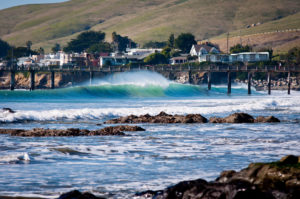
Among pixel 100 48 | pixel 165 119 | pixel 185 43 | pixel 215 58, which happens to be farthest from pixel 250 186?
pixel 100 48

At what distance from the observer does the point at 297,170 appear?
12703 millimetres

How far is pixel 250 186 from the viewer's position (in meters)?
11.7

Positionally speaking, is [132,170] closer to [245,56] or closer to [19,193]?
[19,193]

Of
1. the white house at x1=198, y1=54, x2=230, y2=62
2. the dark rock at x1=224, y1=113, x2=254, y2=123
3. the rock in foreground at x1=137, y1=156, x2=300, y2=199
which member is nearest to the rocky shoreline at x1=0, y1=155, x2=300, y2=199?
the rock in foreground at x1=137, y1=156, x2=300, y2=199

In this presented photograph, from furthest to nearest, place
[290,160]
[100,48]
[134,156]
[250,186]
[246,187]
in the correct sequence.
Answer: [100,48], [134,156], [290,160], [250,186], [246,187]

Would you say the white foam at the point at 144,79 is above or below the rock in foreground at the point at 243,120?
above

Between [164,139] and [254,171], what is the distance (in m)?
11.5

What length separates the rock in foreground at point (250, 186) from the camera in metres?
11.5

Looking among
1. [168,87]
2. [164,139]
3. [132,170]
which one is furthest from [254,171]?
[168,87]

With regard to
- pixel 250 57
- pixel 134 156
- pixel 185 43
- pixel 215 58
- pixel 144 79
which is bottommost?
pixel 134 156

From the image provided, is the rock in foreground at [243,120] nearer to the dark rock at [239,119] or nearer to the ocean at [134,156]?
the dark rock at [239,119]

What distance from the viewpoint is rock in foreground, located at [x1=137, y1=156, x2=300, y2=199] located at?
37.8ft

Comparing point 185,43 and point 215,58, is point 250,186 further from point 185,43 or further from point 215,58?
point 185,43

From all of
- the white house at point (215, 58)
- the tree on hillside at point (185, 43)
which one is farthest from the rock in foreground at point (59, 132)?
the tree on hillside at point (185, 43)
